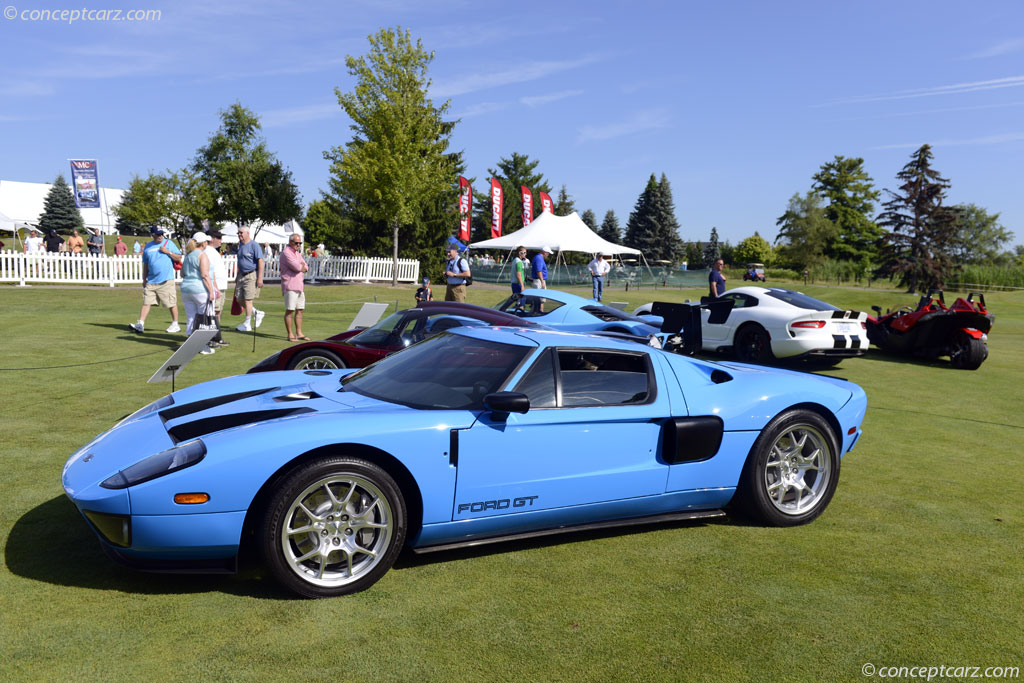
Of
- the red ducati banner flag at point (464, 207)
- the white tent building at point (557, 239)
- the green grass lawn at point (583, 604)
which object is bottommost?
the green grass lawn at point (583, 604)

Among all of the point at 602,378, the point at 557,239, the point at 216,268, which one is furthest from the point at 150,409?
the point at 557,239

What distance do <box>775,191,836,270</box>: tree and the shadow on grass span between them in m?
62.4

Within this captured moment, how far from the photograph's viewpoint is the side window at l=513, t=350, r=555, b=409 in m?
4.02

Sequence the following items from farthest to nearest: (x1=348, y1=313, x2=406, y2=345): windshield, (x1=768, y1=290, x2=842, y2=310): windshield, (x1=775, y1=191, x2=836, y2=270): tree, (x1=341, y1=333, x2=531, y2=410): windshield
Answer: (x1=775, y1=191, x2=836, y2=270): tree
(x1=768, y1=290, x2=842, y2=310): windshield
(x1=348, y1=313, x2=406, y2=345): windshield
(x1=341, y1=333, x2=531, y2=410): windshield

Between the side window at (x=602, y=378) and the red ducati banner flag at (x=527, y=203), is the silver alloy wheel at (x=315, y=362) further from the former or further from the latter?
the red ducati banner flag at (x=527, y=203)

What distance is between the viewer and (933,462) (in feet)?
20.8

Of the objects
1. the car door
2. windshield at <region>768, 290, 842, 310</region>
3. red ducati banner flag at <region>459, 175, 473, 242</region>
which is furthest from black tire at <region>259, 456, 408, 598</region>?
red ducati banner flag at <region>459, 175, 473, 242</region>

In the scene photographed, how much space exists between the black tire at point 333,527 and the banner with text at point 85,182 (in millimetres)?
42095

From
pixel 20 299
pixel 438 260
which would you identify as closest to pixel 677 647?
pixel 20 299

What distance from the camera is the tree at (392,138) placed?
31906 millimetres

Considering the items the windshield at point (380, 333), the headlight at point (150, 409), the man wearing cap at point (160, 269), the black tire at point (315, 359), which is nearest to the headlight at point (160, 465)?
the headlight at point (150, 409)

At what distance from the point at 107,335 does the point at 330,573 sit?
35.8 ft

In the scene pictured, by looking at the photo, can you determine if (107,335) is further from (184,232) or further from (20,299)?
(184,232)

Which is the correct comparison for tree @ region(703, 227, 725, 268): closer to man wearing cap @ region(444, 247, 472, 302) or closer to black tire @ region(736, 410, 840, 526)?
man wearing cap @ region(444, 247, 472, 302)
